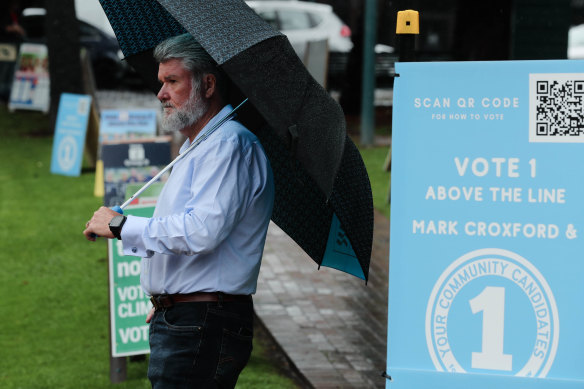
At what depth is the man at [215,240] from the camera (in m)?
3.14

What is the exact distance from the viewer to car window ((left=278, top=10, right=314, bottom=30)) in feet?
64.7

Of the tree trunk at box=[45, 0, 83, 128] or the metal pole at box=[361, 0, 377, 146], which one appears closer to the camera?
the metal pole at box=[361, 0, 377, 146]

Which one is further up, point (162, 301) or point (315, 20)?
point (162, 301)

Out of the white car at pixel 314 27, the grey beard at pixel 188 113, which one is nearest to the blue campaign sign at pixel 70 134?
the white car at pixel 314 27

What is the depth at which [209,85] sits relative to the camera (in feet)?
10.9

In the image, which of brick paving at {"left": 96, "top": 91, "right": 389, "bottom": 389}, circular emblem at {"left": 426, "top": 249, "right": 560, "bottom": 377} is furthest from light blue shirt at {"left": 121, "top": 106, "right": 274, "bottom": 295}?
brick paving at {"left": 96, "top": 91, "right": 389, "bottom": 389}

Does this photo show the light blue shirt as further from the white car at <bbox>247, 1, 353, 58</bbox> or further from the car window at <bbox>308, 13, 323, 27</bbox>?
the car window at <bbox>308, 13, 323, 27</bbox>

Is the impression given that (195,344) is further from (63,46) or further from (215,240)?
(63,46)

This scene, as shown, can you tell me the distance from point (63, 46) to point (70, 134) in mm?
3545

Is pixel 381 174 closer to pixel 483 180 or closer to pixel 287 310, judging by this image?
pixel 287 310

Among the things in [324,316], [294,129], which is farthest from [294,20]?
[294,129]

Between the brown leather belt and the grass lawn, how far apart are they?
7.74ft

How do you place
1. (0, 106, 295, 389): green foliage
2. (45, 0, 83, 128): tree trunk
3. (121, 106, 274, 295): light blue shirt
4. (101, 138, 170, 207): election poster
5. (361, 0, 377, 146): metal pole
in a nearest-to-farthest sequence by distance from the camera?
(121, 106, 274, 295): light blue shirt
(0, 106, 295, 389): green foliage
(101, 138, 170, 207): election poster
(361, 0, 377, 146): metal pole
(45, 0, 83, 128): tree trunk

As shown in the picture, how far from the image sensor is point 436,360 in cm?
272
